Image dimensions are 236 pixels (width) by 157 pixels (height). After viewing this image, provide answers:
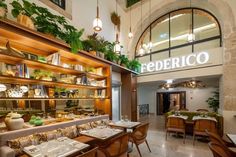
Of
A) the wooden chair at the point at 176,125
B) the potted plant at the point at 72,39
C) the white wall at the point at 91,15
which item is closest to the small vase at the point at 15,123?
the potted plant at the point at 72,39

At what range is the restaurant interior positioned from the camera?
2.67 meters

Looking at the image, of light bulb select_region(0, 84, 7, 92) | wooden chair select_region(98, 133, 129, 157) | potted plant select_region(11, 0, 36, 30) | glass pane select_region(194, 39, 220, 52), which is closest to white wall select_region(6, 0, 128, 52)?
potted plant select_region(11, 0, 36, 30)

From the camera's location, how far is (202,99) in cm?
1066

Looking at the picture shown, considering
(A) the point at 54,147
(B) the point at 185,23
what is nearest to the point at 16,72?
(A) the point at 54,147

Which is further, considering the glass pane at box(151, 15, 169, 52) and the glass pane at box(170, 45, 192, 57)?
the glass pane at box(151, 15, 169, 52)

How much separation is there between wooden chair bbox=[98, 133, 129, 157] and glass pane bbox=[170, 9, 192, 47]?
17.5 ft

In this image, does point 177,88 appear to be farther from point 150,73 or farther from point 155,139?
point 155,139

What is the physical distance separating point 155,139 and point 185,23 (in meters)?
5.74

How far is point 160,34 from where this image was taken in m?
7.91

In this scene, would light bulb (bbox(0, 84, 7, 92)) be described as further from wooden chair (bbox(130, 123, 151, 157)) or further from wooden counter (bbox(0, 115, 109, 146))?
wooden chair (bbox(130, 123, 151, 157))

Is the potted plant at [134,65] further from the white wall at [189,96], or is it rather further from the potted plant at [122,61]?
the white wall at [189,96]

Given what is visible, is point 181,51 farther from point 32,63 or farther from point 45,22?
point 32,63

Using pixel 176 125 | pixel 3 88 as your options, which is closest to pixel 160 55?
pixel 176 125

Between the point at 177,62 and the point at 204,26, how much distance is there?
6.72ft
